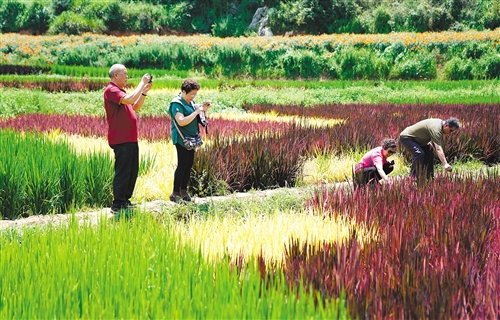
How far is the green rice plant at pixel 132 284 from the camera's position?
8.46ft

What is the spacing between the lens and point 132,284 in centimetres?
292

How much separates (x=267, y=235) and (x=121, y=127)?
2298mm

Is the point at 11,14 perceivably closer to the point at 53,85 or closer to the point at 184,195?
the point at 53,85

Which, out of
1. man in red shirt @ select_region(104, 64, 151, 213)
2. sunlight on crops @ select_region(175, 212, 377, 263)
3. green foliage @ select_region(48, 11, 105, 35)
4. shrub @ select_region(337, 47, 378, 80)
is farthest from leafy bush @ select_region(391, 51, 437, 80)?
green foliage @ select_region(48, 11, 105, 35)

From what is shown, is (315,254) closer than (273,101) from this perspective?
Yes

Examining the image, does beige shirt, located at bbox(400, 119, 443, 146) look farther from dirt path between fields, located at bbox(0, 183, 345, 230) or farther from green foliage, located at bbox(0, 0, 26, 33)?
green foliage, located at bbox(0, 0, 26, 33)

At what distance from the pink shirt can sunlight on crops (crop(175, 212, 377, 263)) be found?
2.03 m

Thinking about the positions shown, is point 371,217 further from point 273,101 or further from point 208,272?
point 273,101

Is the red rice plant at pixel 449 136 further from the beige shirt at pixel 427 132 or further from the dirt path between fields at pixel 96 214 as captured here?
the dirt path between fields at pixel 96 214

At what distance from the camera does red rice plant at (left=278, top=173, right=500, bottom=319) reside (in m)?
2.82

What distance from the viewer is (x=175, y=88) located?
803 inches

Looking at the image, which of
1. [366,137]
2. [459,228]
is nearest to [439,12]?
[366,137]

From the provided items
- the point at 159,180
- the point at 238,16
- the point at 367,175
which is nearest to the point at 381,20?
the point at 238,16

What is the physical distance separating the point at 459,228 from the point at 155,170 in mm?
4467
